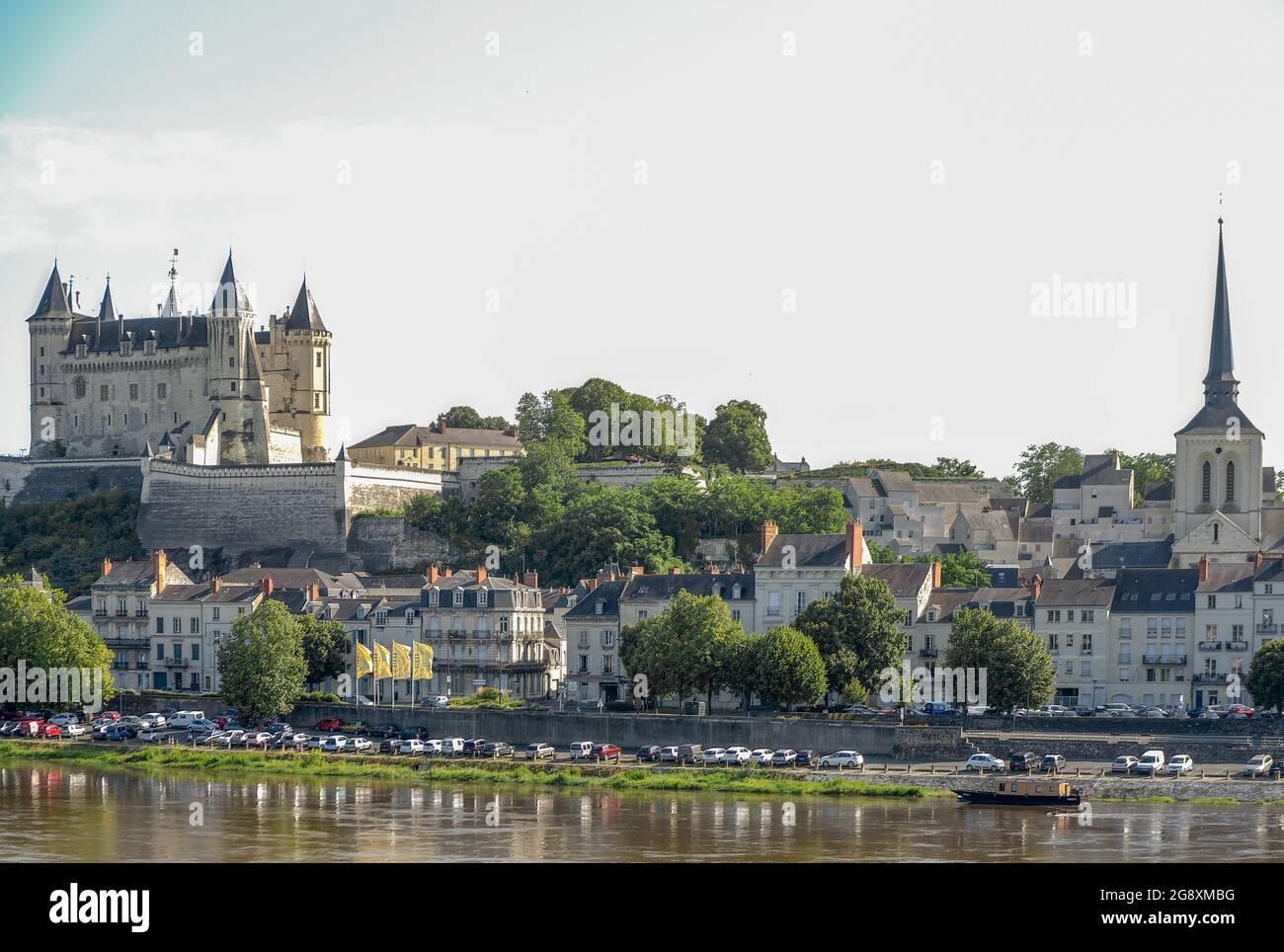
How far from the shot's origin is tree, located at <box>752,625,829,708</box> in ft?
175

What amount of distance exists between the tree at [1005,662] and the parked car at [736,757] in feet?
24.0

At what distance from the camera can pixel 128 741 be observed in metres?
57.2

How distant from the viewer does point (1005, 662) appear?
53500 millimetres

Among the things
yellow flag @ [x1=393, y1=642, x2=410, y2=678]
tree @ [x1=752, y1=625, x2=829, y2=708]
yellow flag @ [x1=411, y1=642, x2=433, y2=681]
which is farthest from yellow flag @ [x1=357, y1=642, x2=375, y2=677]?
tree @ [x1=752, y1=625, x2=829, y2=708]

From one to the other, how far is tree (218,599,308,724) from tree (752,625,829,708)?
13.4 metres

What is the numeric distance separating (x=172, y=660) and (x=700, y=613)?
2005 cm

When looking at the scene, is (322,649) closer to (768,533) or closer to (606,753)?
(768,533)

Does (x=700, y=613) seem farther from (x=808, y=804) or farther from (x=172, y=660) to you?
(x=172, y=660)

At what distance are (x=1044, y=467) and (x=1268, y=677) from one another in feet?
174

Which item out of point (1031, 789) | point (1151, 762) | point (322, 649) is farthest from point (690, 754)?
point (322, 649)

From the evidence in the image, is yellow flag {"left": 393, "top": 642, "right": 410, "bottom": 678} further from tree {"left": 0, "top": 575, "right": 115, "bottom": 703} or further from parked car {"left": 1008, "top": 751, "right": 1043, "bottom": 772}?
parked car {"left": 1008, "top": 751, "right": 1043, "bottom": 772}

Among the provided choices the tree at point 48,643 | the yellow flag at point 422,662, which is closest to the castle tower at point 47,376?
the tree at point 48,643

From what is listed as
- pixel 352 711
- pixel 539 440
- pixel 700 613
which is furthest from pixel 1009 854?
pixel 539 440

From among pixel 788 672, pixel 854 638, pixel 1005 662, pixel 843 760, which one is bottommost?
pixel 843 760
